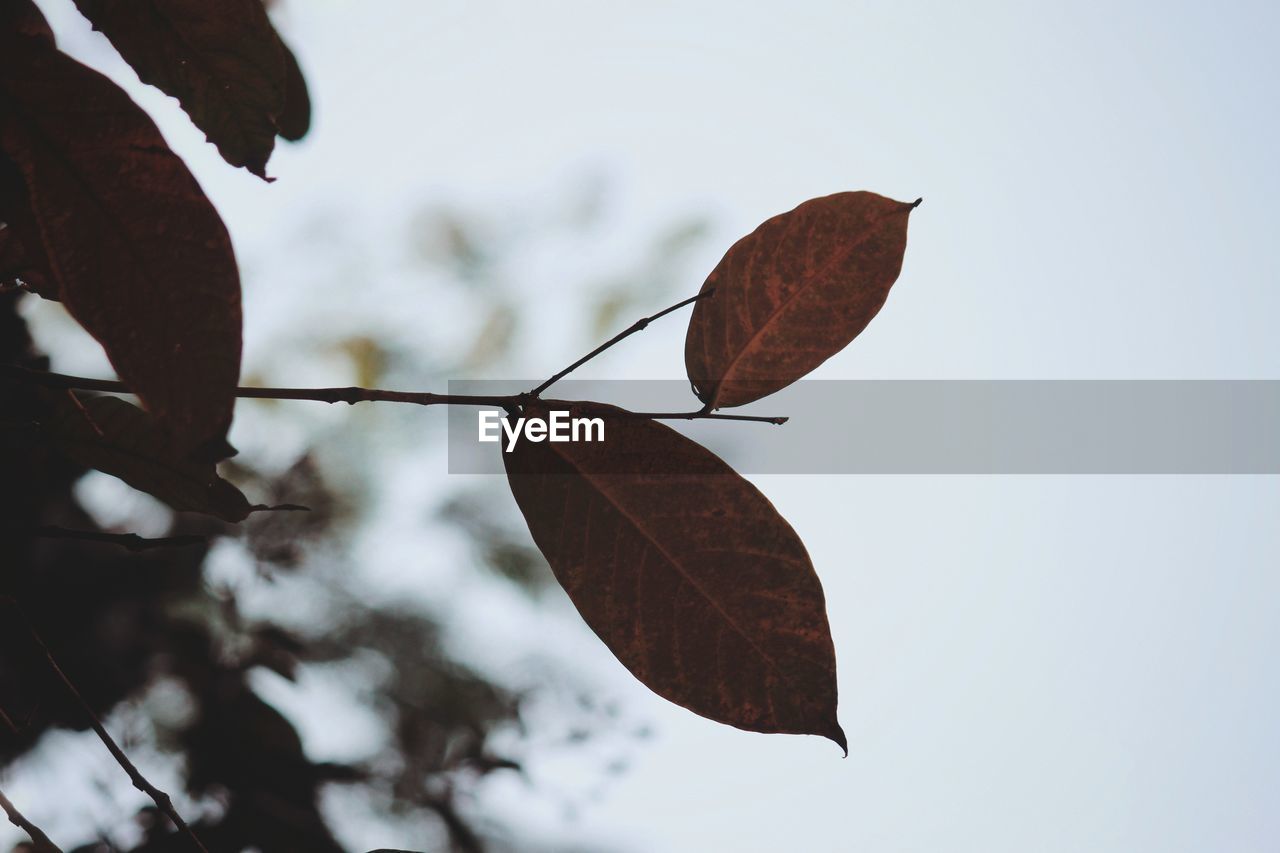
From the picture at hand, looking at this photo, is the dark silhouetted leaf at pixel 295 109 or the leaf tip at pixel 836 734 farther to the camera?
the dark silhouetted leaf at pixel 295 109

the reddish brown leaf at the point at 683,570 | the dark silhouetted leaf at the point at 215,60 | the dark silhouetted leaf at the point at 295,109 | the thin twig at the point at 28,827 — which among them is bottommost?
the thin twig at the point at 28,827

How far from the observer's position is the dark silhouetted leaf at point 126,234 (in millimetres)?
247

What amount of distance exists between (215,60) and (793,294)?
0.28 meters

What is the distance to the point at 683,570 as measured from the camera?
354 mm

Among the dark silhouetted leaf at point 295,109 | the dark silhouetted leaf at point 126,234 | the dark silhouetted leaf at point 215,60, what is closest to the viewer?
the dark silhouetted leaf at point 126,234

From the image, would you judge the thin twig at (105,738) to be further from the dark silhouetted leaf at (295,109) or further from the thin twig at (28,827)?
the dark silhouetted leaf at (295,109)

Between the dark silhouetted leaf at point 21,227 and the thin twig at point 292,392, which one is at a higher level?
the dark silhouetted leaf at point 21,227

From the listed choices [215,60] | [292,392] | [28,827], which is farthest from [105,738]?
[215,60]

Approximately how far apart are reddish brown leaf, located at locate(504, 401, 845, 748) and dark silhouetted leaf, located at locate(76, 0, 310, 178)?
0.61 feet

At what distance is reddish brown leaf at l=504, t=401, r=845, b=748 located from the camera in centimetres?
33

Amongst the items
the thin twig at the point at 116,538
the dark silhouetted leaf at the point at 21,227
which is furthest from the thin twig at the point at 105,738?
the dark silhouetted leaf at the point at 21,227

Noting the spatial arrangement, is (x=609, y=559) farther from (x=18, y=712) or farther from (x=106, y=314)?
(x=18, y=712)

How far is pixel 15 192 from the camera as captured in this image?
12.1 inches

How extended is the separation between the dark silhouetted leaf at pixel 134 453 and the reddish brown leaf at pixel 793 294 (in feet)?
0.74
